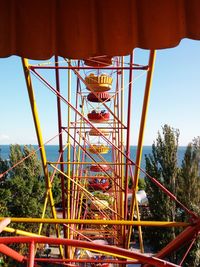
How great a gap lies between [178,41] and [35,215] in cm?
1811

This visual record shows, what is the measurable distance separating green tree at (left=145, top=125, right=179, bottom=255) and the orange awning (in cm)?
1518

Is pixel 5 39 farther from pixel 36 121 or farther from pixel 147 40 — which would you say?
pixel 36 121

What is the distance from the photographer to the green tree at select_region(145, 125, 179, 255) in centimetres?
1648

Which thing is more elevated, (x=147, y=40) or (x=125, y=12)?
(x=125, y=12)

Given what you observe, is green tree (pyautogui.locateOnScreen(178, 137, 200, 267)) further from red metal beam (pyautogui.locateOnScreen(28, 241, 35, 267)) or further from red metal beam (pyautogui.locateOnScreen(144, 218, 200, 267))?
red metal beam (pyautogui.locateOnScreen(28, 241, 35, 267))

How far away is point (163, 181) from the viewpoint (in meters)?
17.6

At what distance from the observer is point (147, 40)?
1830 millimetres

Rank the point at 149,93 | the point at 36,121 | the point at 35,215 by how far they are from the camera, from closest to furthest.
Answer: the point at 149,93 < the point at 36,121 < the point at 35,215

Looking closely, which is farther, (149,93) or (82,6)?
(149,93)

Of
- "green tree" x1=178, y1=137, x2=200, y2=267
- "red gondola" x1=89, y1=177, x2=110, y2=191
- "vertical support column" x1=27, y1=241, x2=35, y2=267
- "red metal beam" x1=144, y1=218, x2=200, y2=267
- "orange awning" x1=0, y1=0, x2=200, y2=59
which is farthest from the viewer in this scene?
"green tree" x1=178, y1=137, x2=200, y2=267

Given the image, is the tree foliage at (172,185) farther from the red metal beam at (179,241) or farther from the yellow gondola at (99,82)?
the red metal beam at (179,241)

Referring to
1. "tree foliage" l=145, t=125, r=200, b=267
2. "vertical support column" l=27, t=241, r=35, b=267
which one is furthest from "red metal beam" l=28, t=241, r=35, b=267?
"tree foliage" l=145, t=125, r=200, b=267

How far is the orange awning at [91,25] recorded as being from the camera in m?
1.79

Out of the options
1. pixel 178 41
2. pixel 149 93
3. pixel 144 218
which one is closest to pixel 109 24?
pixel 178 41
